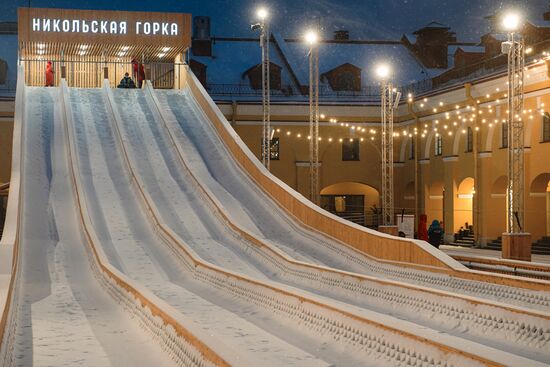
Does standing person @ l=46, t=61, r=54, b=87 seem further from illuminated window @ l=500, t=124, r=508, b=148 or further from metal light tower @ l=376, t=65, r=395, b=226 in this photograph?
illuminated window @ l=500, t=124, r=508, b=148

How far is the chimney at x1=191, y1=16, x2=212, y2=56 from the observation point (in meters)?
49.5

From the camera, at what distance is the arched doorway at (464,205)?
36.8 meters

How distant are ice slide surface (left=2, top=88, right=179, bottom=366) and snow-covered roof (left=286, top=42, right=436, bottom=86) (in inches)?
728

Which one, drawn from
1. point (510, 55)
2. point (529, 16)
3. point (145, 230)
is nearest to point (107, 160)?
point (145, 230)

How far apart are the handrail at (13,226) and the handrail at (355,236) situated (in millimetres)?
6124

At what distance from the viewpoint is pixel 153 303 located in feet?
40.5

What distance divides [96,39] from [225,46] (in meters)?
14.6

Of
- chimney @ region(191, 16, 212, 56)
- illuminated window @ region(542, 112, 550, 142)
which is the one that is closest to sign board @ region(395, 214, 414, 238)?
illuminated window @ region(542, 112, 550, 142)

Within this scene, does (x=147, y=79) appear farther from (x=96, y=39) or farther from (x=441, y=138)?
(x=441, y=138)

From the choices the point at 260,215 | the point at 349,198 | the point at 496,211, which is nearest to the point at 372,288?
the point at 260,215

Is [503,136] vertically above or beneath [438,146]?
above

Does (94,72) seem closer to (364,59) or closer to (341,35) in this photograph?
(364,59)

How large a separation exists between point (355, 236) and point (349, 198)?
914 inches

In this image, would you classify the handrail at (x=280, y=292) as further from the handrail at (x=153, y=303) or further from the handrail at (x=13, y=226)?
the handrail at (x=13, y=226)
